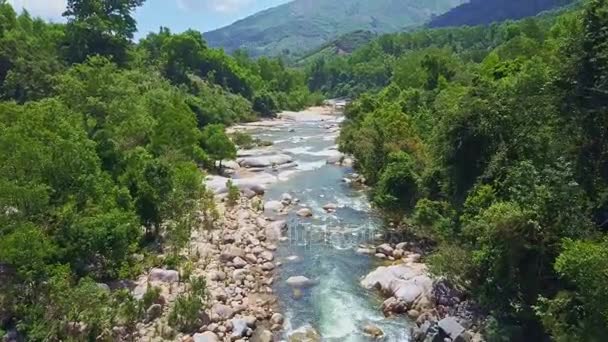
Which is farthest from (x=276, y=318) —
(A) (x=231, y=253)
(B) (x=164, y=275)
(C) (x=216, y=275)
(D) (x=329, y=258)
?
(D) (x=329, y=258)

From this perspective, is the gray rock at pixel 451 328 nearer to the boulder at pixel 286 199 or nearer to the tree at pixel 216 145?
the boulder at pixel 286 199

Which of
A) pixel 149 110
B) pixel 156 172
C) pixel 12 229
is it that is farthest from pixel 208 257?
pixel 149 110

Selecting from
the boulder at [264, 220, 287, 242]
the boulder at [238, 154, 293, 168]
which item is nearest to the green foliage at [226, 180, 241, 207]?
the boulder at [264, 220, 287, 242]

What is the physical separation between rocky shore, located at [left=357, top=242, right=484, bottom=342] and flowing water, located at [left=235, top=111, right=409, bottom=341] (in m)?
0.63

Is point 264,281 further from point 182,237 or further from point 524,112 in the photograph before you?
point 524,112

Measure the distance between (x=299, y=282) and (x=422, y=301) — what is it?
236 inches

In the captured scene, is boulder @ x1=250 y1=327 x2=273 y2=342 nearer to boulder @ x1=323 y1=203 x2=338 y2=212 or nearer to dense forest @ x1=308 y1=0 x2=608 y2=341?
dense forest @ x1=308 y1=0 x2=608 y2=341

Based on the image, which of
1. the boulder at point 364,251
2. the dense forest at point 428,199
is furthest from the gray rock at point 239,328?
the boulder at point 364,251

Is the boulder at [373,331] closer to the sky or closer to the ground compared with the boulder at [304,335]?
closer to the ground

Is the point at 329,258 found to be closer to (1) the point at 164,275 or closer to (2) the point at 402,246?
(2) the point at 402,246

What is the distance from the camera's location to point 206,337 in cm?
1906

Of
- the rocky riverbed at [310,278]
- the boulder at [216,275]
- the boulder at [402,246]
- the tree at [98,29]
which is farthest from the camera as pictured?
the tree at [98,29]

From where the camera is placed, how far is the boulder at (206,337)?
1889 cm

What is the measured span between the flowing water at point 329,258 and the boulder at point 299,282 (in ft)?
0.92
